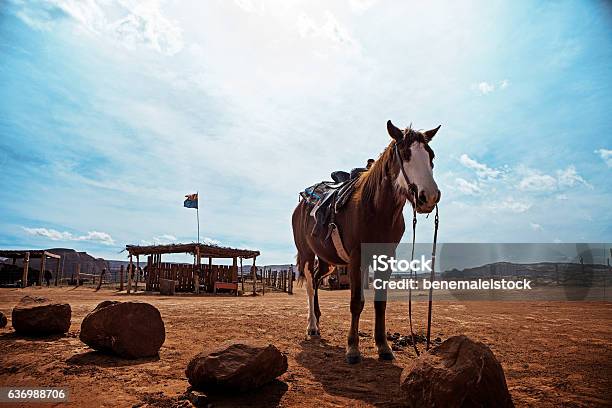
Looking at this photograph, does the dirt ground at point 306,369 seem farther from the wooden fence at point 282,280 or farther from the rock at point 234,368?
the wooden fence at point 282,280

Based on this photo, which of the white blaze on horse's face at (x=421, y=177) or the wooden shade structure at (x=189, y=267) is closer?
the white blaze on horse's face at (x=421, y=177)

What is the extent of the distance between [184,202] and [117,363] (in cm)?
2058

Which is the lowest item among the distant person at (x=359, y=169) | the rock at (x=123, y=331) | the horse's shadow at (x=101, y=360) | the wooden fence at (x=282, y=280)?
the wooden fence at (x=282, y=280)

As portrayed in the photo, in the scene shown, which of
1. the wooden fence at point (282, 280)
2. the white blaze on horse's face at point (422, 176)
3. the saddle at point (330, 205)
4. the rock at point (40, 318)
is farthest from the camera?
the wooden fence at point (282, 280)

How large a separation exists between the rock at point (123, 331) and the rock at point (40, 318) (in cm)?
110

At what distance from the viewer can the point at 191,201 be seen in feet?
76.0

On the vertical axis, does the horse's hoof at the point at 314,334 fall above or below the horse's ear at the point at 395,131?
below

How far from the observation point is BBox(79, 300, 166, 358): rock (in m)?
3.69

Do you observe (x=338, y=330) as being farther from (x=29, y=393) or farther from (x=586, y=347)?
(x=29, y=393)

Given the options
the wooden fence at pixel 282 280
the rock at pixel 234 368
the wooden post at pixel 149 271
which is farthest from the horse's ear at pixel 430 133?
the wooden post at pixel 149 271

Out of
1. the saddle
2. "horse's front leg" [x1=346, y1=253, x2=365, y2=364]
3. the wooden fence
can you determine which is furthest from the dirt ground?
the wooden fence

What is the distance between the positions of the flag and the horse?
19.5 metres

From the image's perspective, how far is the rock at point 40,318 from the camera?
14.5ft

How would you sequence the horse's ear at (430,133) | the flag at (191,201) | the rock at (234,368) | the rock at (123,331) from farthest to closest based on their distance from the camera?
the flag at (191,201) < the horse's ear at (430,133) < the rock at (123,331) < the rock at (234,368)
